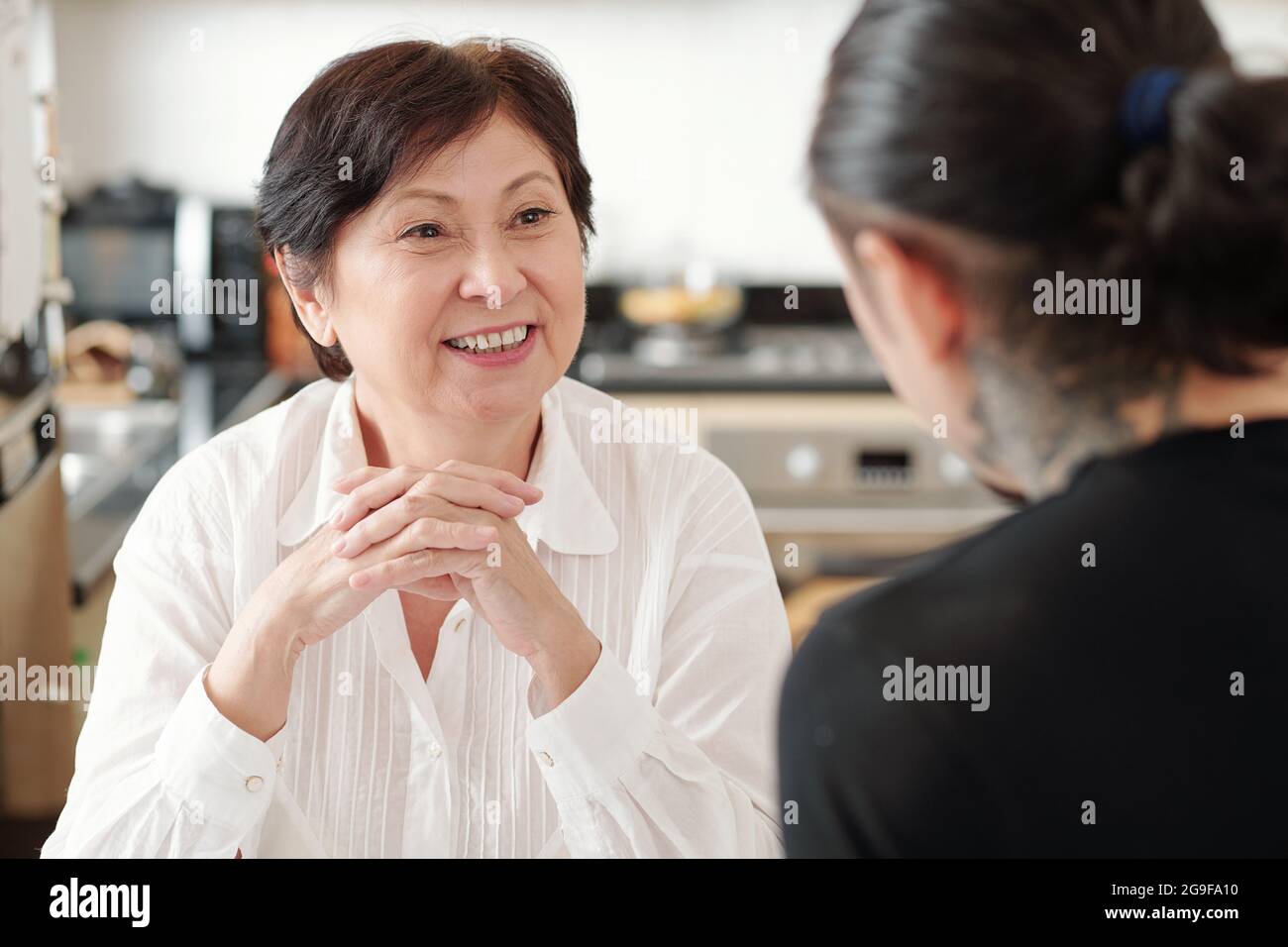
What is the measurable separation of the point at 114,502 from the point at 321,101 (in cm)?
50

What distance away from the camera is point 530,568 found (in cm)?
79

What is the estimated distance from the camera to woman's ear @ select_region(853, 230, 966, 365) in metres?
0.60

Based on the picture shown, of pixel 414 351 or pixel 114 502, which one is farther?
pixel 114 502

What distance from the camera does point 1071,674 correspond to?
0.59 meters

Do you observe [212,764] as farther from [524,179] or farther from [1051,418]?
[1051,418]

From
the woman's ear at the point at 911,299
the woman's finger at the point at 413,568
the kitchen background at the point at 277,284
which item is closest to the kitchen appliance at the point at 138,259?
the kitchen background at the point at 277,284

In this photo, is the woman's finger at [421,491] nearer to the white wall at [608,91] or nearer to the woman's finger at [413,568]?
the woman's finger at [413,568]

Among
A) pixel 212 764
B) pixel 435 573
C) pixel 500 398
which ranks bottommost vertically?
pixel 212 764

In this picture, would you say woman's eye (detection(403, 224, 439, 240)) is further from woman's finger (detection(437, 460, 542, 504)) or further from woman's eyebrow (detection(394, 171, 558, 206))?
woman's finger (detection(437, 460, 542, 504))

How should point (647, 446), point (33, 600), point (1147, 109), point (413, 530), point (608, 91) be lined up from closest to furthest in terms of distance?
1. point (1147, 109)
2. point (413, 530)
3. point (647, 446)
4. point (33, 600)
5. point (608, 91)

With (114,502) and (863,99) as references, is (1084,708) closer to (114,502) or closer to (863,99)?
(863,99)

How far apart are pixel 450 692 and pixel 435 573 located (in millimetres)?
104

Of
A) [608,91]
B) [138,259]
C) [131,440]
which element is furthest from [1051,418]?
[138,259]

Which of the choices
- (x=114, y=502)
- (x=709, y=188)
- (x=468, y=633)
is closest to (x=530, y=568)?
(x=468, y=633)
